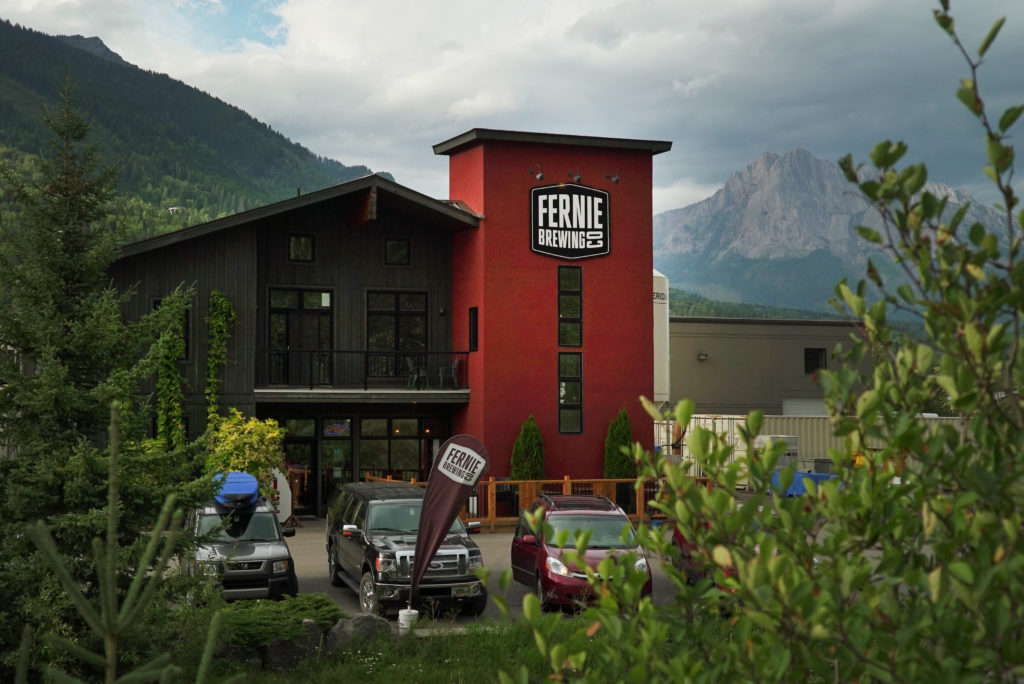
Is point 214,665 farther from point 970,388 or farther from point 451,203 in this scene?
point 451,203

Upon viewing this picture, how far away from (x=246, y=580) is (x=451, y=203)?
1685cm

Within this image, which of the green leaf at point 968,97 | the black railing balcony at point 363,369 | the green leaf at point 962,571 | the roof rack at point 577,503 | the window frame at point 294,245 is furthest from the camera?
the window frame at point 294,245

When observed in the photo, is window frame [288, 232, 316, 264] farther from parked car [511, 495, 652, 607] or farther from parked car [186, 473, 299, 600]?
parked car [511, 495, 652, 607]

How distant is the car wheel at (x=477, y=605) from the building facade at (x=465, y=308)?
1295 centimetres

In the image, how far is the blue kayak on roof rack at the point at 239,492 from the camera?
18859mm

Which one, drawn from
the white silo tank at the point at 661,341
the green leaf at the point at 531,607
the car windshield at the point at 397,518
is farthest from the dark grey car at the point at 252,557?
the white silo tank at the point at 661,341

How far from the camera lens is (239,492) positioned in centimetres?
1908

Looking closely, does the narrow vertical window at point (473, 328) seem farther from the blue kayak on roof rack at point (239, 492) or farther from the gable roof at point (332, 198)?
the blue kayak on roof rack at point (239, 492)

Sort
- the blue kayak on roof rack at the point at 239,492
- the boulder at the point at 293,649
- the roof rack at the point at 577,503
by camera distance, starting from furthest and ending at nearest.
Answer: the roof rack at the point at 577,503 → the blue kayak on roof rack at the point at 239,492 → the boulder at the point at 293,649

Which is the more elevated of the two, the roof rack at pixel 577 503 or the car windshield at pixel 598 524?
the roof rack at pixel 577 503

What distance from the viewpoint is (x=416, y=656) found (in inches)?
531

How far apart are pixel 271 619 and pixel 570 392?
19468 mm

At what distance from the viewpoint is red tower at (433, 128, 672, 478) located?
103 feet

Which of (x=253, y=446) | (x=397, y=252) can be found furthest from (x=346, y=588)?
(x=397, y=252)
